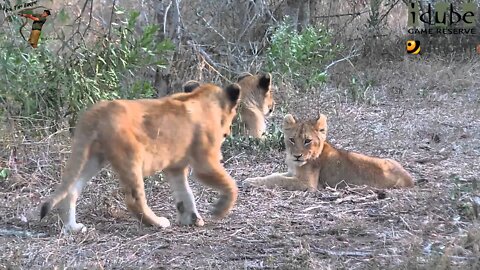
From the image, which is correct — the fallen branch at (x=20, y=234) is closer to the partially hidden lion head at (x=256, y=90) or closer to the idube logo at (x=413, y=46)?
the partially hidden lion head at (x=256, y=90)

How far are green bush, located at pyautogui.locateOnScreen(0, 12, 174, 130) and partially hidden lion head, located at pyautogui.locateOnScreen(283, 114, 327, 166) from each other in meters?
1.32

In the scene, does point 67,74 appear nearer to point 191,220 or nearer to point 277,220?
point 191,220

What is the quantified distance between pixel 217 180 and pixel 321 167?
1.83 meters

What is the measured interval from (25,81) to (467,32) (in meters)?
7.53

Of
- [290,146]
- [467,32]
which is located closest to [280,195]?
[290,146]

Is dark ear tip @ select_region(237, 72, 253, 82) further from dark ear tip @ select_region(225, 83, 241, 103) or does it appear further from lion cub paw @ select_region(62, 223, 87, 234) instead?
lion cub paw @ select_region(62, 223, 87, 234)

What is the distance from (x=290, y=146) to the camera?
7.11m

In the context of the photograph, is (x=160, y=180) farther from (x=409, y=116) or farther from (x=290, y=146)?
(x=409, y=116)

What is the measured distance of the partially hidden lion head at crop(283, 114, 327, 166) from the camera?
275 inches

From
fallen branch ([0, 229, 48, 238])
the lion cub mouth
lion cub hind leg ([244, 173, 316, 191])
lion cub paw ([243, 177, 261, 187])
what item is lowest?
lion cub hind leg ([244, 173, 316, 191])

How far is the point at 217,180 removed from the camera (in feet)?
17.6

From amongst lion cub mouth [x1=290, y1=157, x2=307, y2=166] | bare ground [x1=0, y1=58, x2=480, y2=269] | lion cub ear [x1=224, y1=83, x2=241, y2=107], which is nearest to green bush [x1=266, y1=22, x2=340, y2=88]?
bare ground [x1=0, y1=58, x2=480, y2=269]

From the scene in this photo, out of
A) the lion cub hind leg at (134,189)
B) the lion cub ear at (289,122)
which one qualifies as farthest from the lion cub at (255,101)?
the lion cub hind leg at (134,189)

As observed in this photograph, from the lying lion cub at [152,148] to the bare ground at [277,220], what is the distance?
21 cm
